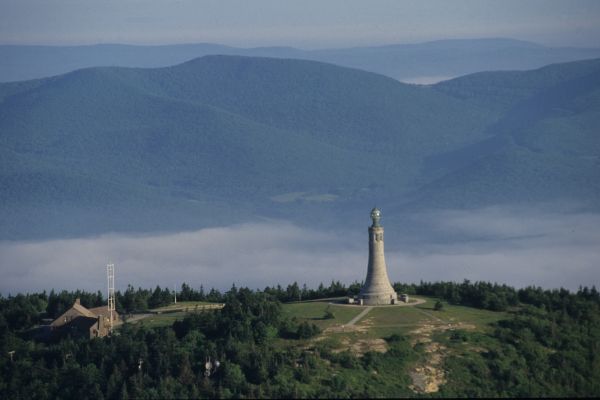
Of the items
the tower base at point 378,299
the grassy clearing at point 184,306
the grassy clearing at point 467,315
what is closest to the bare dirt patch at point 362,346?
the grassy clearing at point 467,315

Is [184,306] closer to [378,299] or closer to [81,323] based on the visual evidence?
[81,323]

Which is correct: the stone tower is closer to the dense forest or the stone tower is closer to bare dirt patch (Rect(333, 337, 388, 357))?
the dense forest

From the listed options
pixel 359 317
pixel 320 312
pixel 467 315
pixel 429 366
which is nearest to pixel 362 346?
pixel 429 366

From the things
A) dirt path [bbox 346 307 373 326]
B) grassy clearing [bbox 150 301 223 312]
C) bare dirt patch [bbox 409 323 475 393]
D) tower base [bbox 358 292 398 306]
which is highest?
grassy clearing [bbox 150 301 223 312]

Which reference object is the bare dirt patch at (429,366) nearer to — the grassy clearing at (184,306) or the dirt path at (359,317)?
the dirt path at (359,317)

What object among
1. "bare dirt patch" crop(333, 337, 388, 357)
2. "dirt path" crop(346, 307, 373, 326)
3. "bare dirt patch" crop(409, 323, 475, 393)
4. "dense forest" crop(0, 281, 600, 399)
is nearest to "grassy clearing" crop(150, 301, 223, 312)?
"dense forest" crop(0, 281, 600, 399)
